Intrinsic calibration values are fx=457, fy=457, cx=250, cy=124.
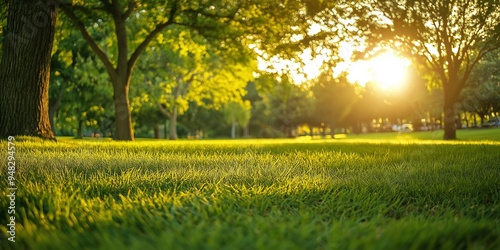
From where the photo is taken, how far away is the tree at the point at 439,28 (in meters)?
22.3

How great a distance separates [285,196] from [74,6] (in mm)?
15682

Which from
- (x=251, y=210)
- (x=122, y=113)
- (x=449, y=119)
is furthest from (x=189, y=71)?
(x=251, y=210)

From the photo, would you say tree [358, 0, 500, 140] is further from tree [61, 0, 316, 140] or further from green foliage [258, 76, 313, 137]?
green foliage [258, 76, 313, 137]

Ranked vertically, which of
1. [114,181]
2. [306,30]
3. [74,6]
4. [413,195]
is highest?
[74,6]

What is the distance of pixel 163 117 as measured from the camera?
55938 millimetres

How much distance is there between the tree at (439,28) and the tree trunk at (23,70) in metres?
13.4

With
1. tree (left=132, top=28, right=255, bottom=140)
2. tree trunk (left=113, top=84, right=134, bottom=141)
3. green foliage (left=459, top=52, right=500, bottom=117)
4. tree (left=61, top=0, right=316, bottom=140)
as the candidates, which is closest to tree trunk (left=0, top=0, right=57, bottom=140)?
tree (left=61, top=0, right=316, bottom=140)

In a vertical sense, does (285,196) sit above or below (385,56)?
below

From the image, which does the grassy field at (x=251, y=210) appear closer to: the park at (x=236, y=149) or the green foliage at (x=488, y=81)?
the park at (x=236, y=149)

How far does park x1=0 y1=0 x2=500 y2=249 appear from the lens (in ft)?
10.00

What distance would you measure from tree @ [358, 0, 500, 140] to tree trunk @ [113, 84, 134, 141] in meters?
10.7

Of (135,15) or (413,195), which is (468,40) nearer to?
(135,15)

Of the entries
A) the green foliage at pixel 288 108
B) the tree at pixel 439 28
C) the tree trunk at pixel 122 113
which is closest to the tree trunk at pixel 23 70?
the tree trunk at pixel 122 113

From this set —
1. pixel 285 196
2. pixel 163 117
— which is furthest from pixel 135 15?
pixel 163 117
